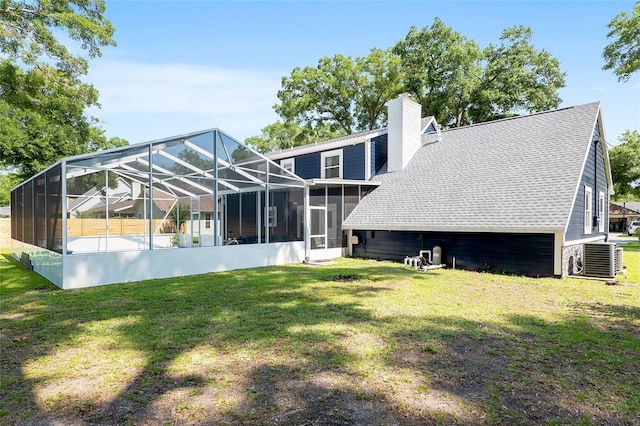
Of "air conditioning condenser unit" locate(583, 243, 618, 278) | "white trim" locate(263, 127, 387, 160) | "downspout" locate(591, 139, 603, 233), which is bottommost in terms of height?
"air conditioning condenser unit" locate(583, 243, 618, 278)

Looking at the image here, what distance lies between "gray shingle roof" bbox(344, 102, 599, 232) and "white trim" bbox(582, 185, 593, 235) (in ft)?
6.27

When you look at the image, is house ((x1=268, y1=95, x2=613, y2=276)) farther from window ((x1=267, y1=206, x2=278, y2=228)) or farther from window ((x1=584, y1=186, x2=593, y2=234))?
window ((x1=267, y1=206, x2=278, y2=228))

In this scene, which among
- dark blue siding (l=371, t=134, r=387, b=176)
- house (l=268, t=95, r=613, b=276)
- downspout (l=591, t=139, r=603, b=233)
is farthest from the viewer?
dark blue siding (l=371, t=134, r=387, b=176)

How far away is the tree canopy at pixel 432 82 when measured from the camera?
2795 centimetres

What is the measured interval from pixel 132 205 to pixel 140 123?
9.77m

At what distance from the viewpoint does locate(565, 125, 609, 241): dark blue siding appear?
10.6 m

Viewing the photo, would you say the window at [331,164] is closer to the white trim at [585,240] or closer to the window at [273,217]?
the window at [273,217]

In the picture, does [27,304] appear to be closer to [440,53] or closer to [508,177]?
[508,177]

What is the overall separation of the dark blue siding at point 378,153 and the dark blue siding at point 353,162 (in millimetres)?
524

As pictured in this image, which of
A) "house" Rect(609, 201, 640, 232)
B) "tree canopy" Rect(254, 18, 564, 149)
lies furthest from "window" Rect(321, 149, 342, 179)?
"house" Rect(609, 201, 640, 232)

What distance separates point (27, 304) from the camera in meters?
6.87

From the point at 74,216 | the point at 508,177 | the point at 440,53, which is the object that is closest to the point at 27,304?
the point at 74,216

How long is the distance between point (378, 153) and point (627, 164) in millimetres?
26744

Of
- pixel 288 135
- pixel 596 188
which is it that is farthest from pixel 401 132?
pixel 288 135
